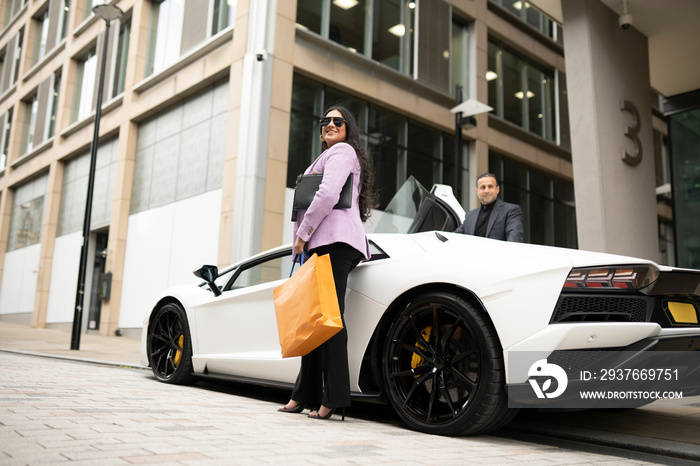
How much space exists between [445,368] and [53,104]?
82.6ft

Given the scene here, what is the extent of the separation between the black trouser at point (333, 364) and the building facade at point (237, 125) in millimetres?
5787

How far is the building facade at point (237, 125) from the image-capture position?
13.6 m

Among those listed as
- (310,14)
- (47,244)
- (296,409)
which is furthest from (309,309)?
(47,244)

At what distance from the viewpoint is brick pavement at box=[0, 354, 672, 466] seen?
240 centimetres

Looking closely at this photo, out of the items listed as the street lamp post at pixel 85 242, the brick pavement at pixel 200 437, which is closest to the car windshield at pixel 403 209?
the brick pavement at pixel 200 437

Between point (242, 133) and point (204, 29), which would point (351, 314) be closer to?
point (242, 133)

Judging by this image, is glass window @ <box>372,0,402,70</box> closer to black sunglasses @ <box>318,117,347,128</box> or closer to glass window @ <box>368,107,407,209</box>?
glass window @ <box>368,107,407,209</box>

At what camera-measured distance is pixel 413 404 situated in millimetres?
3545

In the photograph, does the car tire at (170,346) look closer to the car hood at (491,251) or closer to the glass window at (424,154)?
the car hood at (491,251)

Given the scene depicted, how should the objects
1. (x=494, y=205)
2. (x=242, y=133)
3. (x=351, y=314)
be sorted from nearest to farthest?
(x=351, y=314)
(x=494, y=205)
(x=242, y=133)

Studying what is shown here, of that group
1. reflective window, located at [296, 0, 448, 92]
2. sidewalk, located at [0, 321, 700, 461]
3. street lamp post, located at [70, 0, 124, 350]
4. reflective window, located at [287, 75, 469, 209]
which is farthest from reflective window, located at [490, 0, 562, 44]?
sidewalk, located at [0, 321, 700, 461]

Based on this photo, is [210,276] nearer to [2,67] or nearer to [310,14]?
[310,14]

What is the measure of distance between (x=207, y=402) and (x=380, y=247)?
158cm

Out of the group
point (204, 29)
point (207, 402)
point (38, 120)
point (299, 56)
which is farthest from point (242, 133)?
point (38, 120)
